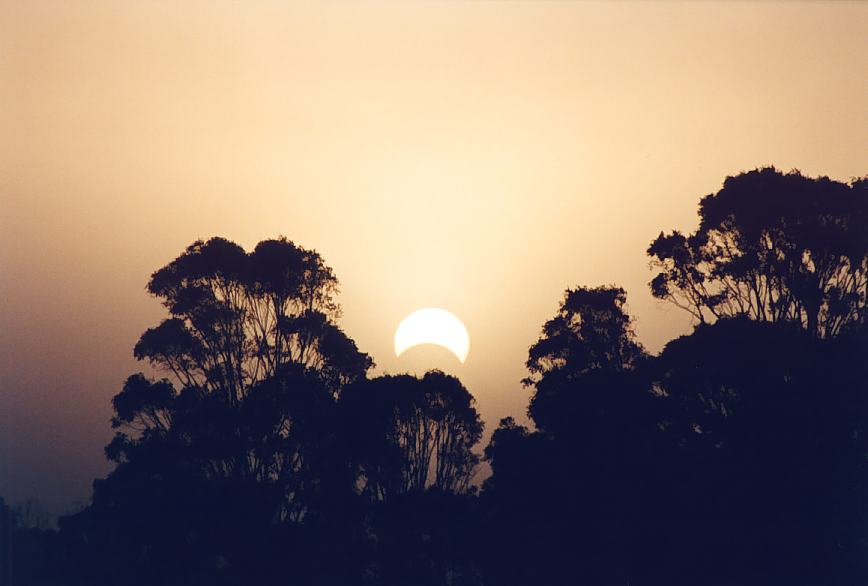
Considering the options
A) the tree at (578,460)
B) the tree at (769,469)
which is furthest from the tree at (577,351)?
the tree at (769,469)

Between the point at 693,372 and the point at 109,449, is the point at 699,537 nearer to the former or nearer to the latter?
the point at 693,372

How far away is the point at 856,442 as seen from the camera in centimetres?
3772

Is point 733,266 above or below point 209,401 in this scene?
above

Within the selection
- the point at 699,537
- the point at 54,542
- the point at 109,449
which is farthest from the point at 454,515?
the point at 54,542

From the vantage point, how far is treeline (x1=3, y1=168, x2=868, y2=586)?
38000 mm

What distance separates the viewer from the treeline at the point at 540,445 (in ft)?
125

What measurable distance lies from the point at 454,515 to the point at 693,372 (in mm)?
17153

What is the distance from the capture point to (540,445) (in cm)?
4772

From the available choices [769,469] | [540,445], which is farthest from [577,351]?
[769,469]

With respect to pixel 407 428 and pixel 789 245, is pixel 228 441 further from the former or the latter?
pixel 789 245

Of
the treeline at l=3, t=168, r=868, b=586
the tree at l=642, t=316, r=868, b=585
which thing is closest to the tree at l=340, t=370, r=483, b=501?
the treeline at l=3, t=168, r=868, b=586

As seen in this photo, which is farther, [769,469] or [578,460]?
[578,460]

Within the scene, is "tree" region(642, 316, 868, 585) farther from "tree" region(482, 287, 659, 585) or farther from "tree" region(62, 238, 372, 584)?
"tree" region(62, 238, 372, 584)

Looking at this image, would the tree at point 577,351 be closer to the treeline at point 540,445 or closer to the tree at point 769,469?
the treeline at point 540,445
